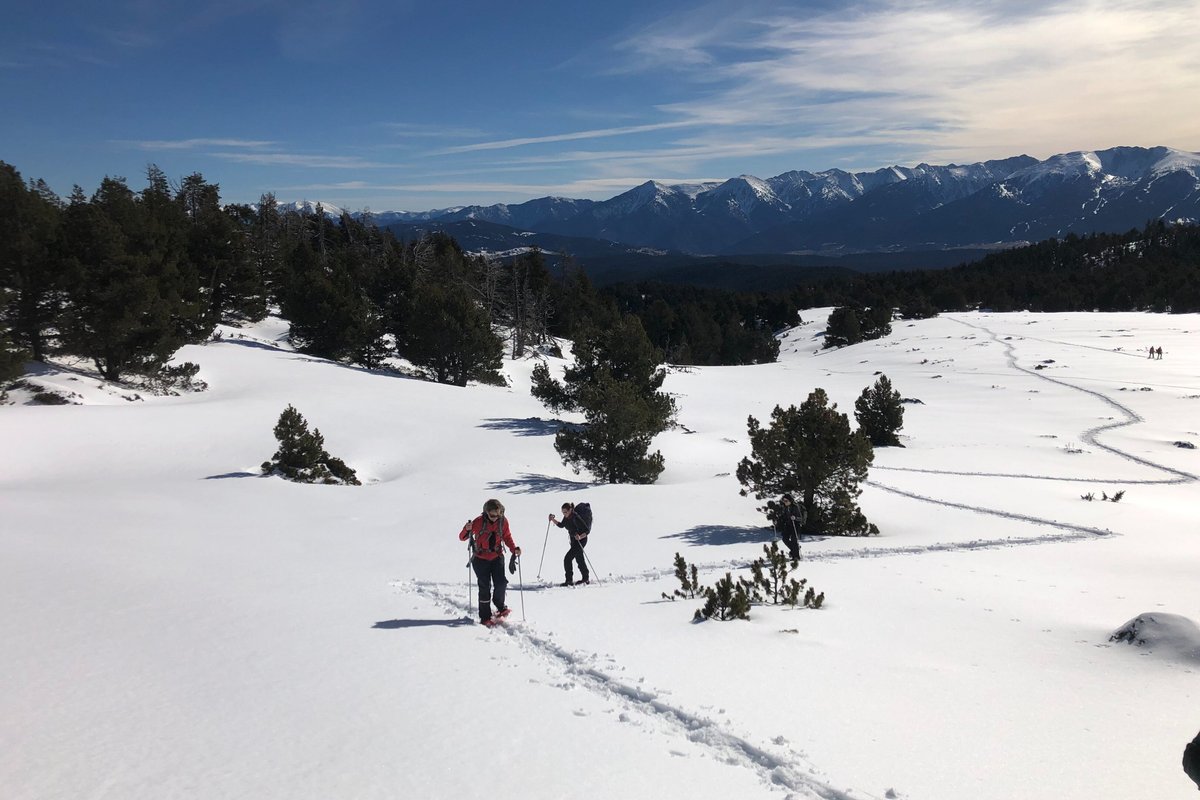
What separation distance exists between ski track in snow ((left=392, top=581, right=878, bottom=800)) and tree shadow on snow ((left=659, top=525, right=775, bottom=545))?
25.0ft

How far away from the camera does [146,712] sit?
237 inches

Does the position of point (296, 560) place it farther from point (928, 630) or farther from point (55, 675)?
point (928, 630)

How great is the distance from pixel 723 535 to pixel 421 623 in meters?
8.84

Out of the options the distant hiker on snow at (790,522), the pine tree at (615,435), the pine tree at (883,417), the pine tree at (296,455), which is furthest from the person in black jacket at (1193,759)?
the pine tree at (883,417)

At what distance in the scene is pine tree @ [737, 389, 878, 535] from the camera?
638 inches

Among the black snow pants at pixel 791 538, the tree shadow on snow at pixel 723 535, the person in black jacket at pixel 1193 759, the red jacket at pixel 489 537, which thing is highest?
the person in black jacket at pixel 1193 759

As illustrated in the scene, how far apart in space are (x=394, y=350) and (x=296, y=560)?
39.2m

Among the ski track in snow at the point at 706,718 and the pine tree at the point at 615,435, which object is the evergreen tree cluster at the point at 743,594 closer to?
the ski track in snow at the point at 706,718

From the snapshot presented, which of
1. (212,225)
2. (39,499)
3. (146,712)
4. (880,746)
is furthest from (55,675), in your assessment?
(212,225)

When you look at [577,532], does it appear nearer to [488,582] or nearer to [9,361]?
[488,582]

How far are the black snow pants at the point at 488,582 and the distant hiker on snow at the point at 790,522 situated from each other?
19.8 feet

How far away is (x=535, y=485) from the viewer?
22703 mm

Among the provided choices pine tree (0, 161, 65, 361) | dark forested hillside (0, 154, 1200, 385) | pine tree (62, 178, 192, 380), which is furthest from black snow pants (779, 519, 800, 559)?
pine tree (0, 161, 65, 361)

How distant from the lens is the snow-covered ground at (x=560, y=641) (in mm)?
5266
